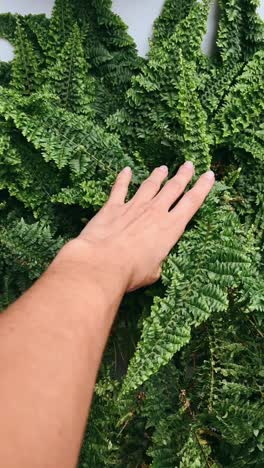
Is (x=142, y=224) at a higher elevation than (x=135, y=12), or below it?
below

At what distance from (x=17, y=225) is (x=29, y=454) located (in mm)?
760

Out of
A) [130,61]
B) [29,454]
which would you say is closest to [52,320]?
[29,454]

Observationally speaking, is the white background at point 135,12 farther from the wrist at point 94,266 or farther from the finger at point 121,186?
the wrist at point 94,266

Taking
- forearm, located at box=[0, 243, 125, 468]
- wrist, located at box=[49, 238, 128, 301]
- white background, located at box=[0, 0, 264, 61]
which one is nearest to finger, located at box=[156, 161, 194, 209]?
wrist, located at box=[49, 238, 128, 301]

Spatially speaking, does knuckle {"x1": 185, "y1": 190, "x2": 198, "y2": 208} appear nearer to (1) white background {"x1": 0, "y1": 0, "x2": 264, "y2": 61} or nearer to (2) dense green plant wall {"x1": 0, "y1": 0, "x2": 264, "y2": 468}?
(2) dense green plant wall {"x1": 0, "y1": 0, "x2": 264, "y2": 468}

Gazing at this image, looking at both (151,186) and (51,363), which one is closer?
(51,363)

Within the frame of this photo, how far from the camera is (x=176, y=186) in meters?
1.27

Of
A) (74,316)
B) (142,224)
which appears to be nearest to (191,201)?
(142,224)

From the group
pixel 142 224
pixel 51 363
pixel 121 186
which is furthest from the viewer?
pixel 121 186

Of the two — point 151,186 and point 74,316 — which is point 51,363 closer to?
point 74,316

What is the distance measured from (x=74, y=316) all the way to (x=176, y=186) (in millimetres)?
521

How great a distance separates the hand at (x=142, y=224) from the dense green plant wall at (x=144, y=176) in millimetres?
37

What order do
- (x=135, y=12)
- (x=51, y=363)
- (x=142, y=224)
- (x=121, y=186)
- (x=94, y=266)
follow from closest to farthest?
(x=51, y=363)
(x=94, y=266)
(x=142, y=224)
(x=121, y=186)
(x=135, y=12)

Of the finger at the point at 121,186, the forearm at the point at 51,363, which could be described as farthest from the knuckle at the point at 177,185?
the forearm at the point at 51,363
